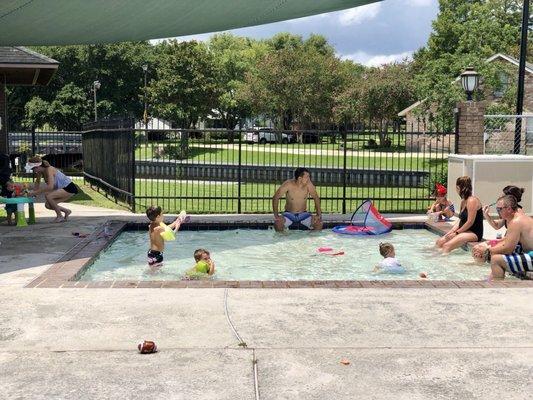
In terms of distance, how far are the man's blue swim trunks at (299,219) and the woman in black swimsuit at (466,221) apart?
9.84 feet

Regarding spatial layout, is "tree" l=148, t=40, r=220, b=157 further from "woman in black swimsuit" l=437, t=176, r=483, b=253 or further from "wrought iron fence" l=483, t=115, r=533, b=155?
"woman in black swimsuit" l=437, t=176, r=483, b=253

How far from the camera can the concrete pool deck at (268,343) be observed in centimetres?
421

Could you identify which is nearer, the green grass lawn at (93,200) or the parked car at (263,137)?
the parked car at (263,137)

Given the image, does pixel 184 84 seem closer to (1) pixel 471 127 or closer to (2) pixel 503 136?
(2) pixel 503 136

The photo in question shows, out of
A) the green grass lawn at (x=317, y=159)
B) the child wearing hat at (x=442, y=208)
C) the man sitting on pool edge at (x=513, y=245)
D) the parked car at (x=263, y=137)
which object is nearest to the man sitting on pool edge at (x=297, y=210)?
the parked car at (x=263, y=137)

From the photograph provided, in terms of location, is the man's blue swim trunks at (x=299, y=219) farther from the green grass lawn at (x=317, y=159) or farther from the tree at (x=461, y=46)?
the tree at (x=461, y=46)

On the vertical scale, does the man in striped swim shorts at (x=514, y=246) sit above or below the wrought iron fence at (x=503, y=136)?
below

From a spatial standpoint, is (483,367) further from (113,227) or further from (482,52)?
(482,52)

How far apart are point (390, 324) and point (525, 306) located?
5.18 feet

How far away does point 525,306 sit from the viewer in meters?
6.19

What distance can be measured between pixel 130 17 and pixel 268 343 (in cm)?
678

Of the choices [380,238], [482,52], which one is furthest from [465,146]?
[482,52]

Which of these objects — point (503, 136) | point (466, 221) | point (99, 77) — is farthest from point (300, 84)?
point (466, 221)

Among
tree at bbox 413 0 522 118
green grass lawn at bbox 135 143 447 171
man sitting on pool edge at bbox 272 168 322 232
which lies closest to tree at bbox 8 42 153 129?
tree at bbox 413 0 522 118
